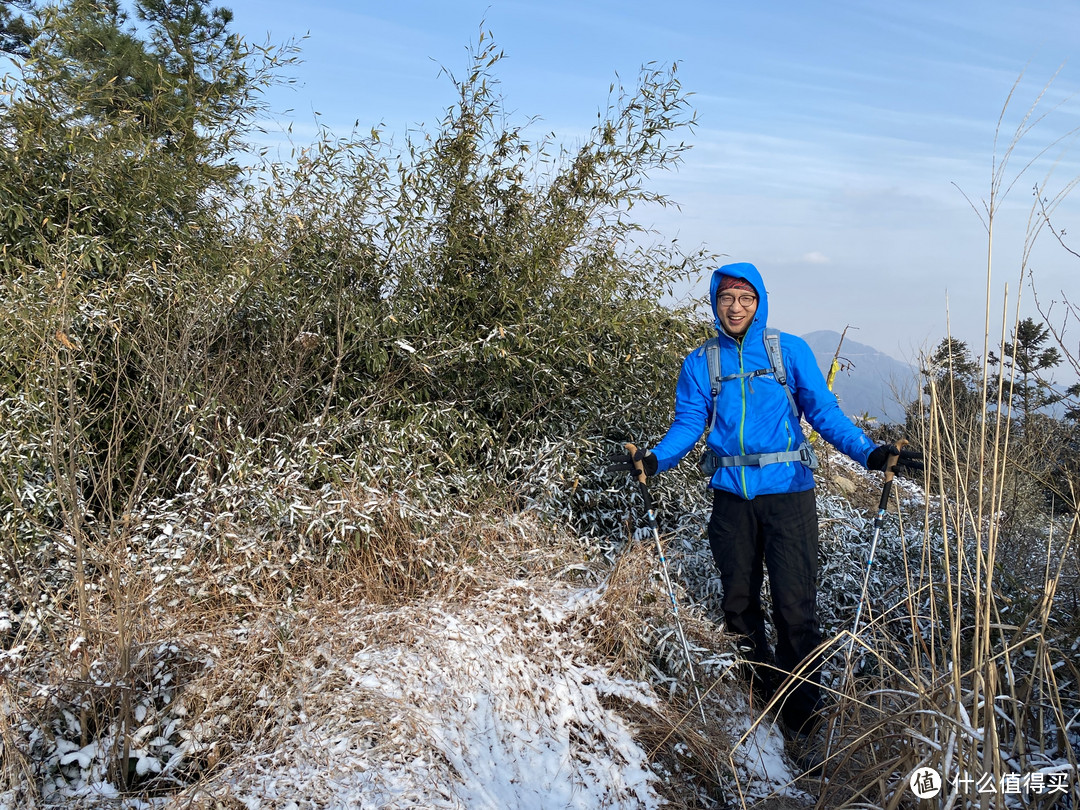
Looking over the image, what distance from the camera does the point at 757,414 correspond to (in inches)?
128

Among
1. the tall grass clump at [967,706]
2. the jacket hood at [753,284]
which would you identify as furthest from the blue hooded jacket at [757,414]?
the tall grass clump at [967,706]

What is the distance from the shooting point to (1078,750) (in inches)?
103

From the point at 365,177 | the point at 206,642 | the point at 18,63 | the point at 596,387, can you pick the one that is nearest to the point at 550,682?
the point at 206,642

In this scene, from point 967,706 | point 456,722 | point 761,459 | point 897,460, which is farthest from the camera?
point 761,459

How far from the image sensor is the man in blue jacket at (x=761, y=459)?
3.23 m

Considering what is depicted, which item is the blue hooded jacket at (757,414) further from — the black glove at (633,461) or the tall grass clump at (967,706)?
the tall grass clump at (967,706)

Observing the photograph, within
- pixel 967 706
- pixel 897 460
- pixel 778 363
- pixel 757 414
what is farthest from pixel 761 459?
pixel 967 706


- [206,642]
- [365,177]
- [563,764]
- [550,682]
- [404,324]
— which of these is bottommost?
[563,764]

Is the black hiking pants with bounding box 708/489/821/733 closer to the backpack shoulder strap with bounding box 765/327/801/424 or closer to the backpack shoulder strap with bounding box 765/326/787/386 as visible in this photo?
the backpack shoulder strap with bounding box 765/327/801/424

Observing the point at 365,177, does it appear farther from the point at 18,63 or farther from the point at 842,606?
the point at 842,606

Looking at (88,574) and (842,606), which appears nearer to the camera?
(88,574)

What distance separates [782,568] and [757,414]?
0.65m

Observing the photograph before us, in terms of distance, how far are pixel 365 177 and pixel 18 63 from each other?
1795 millimetres

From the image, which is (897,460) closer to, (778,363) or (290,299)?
(778,363)
